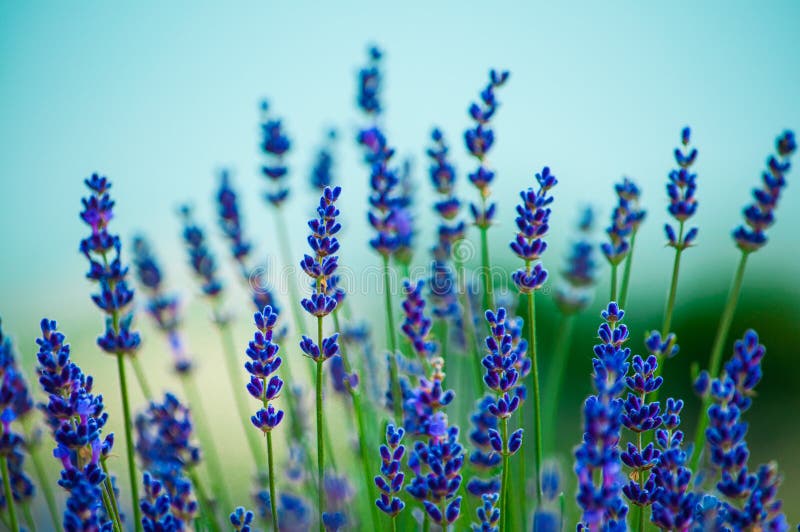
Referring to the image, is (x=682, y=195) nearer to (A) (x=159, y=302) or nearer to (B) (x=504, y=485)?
(B) (x=504, y=485)

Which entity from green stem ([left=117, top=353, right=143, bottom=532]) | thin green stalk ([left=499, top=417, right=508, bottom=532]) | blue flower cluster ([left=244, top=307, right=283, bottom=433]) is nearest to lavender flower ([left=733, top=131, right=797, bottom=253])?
thin green stalk ([left=499, top=417, right=508, bottom=532])

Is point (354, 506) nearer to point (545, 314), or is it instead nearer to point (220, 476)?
point (220, 476)

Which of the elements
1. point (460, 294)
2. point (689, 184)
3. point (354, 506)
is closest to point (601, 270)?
point (460, 294)

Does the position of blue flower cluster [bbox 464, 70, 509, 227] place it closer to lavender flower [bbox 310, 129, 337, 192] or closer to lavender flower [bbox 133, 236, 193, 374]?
lavender flower [bbox 310, 129, 337, 192]

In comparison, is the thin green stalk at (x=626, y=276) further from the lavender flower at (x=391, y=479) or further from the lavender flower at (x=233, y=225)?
the lavender flower at (x=233, y=225)

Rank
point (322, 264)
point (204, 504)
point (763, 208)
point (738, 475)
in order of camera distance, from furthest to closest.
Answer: point (204, 504), point (763, 208), point (322, 264), point (738, 475)

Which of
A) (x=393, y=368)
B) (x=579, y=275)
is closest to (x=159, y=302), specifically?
(x=393, y=368)

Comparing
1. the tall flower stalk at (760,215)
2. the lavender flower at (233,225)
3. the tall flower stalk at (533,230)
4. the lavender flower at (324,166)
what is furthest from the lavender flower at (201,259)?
the tall flower stalk at (760,215)

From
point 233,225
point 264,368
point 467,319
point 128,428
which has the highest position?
point 233,225

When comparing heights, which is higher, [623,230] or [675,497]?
[623,230]
